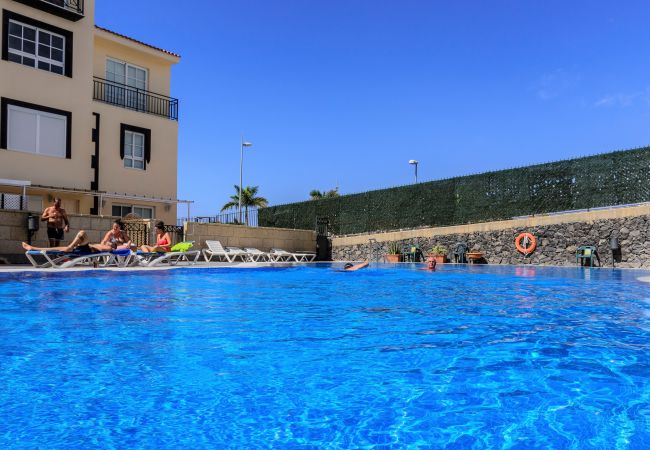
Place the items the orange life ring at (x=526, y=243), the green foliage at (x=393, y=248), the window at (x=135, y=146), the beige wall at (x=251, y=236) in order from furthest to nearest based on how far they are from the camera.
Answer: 1. the green foliage at (x=393, y=248)
2. the window at (x=135, y=146)
3. the beige wall at (x=251, y=236)
4. the orange life ring at (x=526, y=243)

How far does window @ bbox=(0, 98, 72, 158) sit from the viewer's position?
15.9m

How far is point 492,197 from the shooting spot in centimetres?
1991

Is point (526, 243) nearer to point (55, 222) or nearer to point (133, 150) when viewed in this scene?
point (55, 222)

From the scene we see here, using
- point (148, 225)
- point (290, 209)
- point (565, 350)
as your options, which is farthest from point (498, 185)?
point (565, 350)

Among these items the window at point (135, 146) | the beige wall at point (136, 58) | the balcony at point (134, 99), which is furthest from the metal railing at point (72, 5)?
the window at point (135, 146)

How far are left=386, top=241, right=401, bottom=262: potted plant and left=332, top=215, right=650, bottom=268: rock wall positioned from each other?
40cm

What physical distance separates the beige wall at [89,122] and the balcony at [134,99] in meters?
0.40

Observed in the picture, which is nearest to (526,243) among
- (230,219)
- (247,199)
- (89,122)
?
(230,219)

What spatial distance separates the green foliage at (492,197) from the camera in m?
16.3

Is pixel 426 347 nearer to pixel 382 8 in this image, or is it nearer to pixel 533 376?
pixel 533 376

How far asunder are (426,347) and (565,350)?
4.05 ft

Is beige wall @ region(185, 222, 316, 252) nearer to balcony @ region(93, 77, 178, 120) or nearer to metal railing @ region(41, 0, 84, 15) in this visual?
balcony @ region(93, 77, 178, 120)

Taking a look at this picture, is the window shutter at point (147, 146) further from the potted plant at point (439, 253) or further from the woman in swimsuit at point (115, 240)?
the potted plant at point (439, 253)

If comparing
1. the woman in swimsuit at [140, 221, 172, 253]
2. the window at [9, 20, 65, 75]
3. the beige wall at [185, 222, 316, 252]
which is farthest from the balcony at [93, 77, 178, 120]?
the woman in swimsuit at [140, 221, 172, 253]
